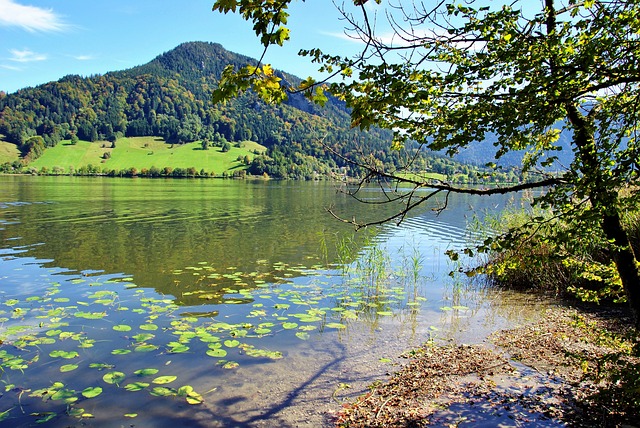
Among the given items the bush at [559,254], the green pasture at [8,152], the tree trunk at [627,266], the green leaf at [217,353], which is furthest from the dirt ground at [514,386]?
the green pasture at [8,152]

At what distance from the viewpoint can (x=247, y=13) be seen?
3.88 metres

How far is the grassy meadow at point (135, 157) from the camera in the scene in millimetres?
160375

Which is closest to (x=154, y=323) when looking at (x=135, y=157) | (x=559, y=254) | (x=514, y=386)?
(x=514, y=386)

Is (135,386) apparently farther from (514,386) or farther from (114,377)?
(514,386)

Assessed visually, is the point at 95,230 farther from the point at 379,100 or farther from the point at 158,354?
the point at 379,100

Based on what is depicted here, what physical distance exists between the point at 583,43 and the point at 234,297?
11.5m

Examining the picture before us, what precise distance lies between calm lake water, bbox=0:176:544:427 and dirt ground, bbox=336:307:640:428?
0.69 meters

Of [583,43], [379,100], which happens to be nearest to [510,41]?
[583,43]

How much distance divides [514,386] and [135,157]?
187016mm

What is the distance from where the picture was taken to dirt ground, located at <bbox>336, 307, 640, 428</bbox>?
546cm

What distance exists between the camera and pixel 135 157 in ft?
573

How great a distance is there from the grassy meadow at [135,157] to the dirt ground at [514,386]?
153 meters

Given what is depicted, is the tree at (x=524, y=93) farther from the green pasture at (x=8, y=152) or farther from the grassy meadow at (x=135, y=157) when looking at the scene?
the green pasture at (x=8, y=152)

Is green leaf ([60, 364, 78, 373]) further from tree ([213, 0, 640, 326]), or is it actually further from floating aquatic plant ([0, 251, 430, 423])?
tree ([213, 0, 640, 326])
